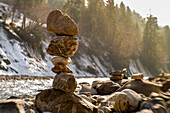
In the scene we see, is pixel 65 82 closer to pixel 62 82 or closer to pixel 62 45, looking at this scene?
pixel 62 82

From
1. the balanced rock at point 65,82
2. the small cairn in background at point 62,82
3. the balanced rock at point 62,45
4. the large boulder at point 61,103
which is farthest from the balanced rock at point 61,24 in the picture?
the large boulder at point 61,103

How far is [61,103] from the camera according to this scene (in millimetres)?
4969

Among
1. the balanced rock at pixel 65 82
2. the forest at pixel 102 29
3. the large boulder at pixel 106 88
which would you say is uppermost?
the forest at pixel 102 29

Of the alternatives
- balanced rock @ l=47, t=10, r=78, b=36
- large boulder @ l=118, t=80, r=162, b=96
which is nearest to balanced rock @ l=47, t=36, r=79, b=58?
balanced rock @ l=47, t=10, r=78, b=36

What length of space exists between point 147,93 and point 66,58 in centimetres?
615

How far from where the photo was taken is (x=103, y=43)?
186 ft

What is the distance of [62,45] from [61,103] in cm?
212

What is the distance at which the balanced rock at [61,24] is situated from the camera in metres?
5.88

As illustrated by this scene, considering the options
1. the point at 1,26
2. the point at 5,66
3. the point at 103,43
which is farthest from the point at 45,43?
the point at 103,43

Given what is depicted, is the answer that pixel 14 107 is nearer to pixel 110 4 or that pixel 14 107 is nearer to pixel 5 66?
pixel 5 66

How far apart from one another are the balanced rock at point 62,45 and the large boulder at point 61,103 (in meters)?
1.53

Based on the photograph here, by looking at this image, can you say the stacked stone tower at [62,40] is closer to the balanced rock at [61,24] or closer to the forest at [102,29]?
the balanced rock at [61,24]

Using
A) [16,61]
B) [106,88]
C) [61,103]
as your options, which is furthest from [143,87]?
[16,61]

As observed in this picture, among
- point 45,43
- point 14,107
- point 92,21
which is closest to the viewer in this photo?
point 14,107
